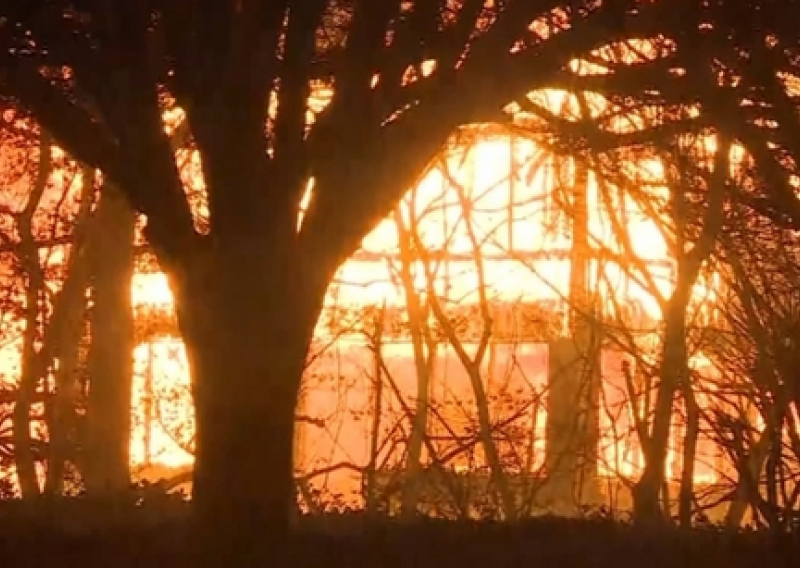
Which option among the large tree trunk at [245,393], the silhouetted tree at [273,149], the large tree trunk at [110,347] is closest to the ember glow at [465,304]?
the large tree trunk at [110,347]

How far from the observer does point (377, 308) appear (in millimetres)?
9422

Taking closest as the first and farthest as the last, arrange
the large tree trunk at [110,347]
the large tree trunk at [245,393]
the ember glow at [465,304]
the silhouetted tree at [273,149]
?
the silhouetted tree at [273,149] < the large tree trunk at [245,393] < the ember glow at [465,304] < the large tree trunk at [110,347]

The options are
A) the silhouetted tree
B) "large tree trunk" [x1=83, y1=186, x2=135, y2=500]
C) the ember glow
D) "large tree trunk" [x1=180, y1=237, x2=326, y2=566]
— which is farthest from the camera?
"large tree trunk" [x1=83, y1=186, x2=135, y2=500]

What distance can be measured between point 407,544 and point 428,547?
0.10 metres

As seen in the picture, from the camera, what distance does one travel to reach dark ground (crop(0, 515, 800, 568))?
16.9 ft

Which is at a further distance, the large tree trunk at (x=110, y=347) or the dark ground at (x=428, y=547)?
the large tree trunk at (x=110, y=347)

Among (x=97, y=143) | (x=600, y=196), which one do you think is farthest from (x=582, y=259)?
(x=97, y=143)

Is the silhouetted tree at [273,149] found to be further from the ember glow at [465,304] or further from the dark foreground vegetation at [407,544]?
the ember glow at [465,304]

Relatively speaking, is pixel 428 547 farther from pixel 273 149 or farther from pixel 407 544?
pixel 273 149

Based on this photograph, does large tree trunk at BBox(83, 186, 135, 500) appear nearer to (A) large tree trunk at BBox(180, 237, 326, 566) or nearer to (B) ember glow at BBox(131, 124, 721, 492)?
(B) ember glow at BBox(131, 124, 721, 492)

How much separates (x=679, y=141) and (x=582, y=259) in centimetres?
279

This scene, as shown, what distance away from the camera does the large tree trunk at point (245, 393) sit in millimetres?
5078

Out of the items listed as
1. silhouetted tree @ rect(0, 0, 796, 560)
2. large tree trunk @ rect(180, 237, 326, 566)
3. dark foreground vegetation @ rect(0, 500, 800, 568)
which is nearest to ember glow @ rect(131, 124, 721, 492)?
dark foreground vegetation @ rect(0, 500, 800, 568)

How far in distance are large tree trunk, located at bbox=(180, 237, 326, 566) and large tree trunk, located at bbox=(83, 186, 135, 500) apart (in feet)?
14.1
